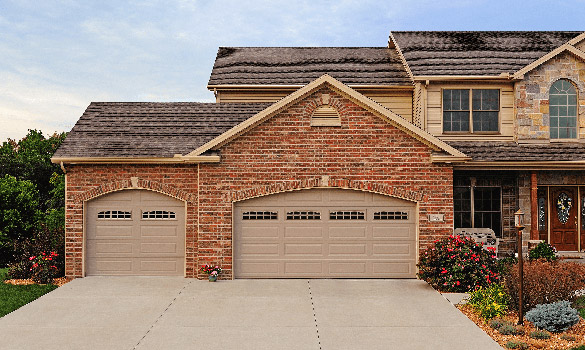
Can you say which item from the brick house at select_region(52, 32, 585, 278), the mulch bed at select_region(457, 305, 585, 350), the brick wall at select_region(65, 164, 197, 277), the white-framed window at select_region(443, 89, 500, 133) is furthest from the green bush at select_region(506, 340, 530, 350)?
the white-framed window at select_region(443, 89, 500, 133)

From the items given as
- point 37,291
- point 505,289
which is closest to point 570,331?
point 505,289

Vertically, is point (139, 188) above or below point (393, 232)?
above

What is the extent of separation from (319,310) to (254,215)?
14.5 feet

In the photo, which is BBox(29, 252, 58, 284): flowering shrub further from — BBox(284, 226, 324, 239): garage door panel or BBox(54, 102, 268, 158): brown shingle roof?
BBox(284, 226, 324, 239): garage door panel

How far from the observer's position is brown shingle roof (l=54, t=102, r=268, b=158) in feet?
50.9

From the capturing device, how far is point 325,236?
49.9ft

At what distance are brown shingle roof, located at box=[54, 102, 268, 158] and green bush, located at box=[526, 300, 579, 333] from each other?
9.99 metres

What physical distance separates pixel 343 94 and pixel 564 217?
983cm

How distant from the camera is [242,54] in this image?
23.6 metres

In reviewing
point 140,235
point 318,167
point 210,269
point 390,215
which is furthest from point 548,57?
point 140,235

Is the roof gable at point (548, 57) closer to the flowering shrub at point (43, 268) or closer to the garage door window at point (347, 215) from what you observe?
the garage door window at point (347, 215)

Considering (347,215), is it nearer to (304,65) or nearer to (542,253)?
(542,253)

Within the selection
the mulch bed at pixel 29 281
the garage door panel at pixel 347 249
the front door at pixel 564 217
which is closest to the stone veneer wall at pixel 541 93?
the front door at pixel 564 217

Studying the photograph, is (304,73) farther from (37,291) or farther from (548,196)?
(37,291)
